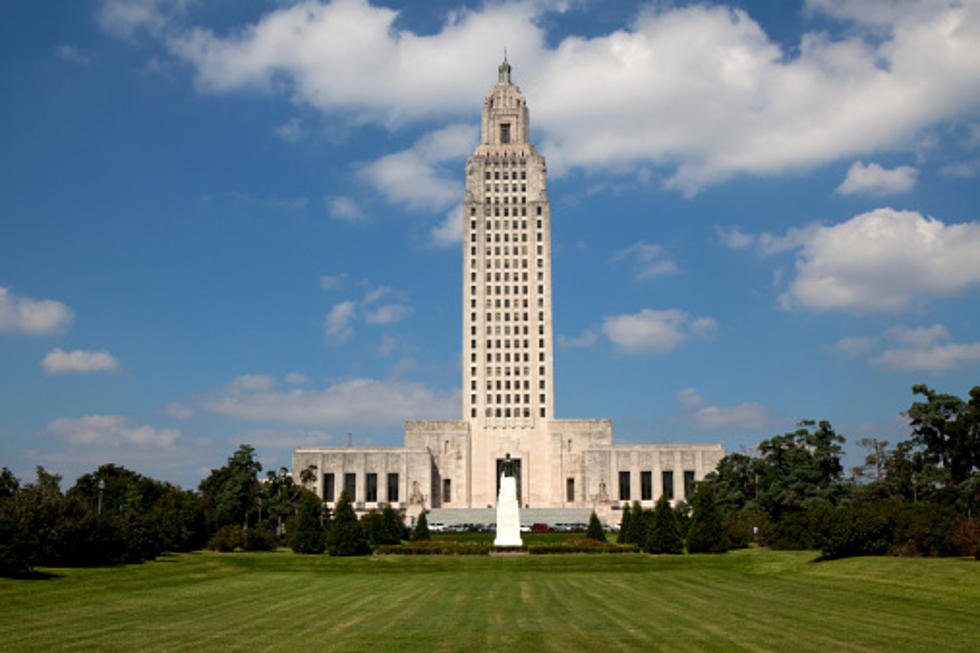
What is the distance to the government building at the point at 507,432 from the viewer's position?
105 metres

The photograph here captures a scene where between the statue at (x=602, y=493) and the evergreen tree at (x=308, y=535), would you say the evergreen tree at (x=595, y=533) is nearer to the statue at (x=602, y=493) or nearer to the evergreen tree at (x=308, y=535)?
the evergreen tree at (x=308, y=535)

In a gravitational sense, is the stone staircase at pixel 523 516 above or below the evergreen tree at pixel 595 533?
below

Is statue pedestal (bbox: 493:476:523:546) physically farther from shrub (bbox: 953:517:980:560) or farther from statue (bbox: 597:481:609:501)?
statue (bbox: 597:481:609:501)

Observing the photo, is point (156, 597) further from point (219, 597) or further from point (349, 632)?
point (349, 632)

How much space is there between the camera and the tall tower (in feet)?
357

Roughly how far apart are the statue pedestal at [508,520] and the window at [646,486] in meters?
54.7

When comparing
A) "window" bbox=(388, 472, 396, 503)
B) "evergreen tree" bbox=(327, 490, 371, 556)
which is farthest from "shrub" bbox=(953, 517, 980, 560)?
"window" bbox=(388, 472, 396, 503)

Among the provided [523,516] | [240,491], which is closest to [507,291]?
[523,516]

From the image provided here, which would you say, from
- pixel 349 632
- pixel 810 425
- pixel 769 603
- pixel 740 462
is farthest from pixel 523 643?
pixel 740 462

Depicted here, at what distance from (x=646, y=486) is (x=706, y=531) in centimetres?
5960

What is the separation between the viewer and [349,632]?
20.0 metres

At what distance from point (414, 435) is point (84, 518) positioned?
72215 mm

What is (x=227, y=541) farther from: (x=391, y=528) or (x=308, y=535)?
(x=391, y=528)

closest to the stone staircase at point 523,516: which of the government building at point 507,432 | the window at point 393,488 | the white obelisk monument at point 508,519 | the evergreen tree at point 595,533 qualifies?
the government building at point 507,432
